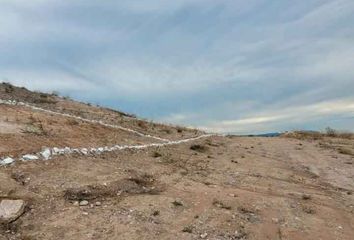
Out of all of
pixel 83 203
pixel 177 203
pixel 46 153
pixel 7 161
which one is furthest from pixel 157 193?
pixel 7 161

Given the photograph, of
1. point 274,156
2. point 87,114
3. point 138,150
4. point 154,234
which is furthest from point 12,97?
point 154,234

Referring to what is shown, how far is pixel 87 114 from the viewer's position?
27531mm

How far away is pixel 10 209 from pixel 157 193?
3.74 meters

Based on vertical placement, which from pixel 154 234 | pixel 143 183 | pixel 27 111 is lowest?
pixel 154 234

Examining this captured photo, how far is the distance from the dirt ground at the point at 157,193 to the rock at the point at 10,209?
0.56 feet

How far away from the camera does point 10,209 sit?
1173 cm

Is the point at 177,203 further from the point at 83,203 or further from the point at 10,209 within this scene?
the point at 10,209

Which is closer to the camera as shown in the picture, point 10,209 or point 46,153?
point 10,209

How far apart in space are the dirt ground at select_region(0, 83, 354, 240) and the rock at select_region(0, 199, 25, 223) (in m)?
0.17

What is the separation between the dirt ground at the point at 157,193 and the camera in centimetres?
1141

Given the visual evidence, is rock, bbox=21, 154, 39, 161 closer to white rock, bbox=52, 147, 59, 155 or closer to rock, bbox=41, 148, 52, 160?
rock, bbox=41, 148, 52, 160

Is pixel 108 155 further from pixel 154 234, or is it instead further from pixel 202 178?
pixel 154 234

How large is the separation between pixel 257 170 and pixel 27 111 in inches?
376

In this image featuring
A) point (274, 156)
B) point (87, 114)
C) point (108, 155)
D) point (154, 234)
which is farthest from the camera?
point (87, 114)
